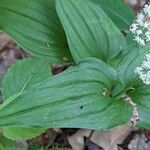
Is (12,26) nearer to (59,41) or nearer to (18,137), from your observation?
(59,41)

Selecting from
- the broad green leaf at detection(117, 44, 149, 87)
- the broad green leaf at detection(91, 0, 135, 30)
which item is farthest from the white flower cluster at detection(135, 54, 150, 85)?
the broad green leaf at detection(91, 0, 135, 30)

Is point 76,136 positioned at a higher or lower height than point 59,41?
lower

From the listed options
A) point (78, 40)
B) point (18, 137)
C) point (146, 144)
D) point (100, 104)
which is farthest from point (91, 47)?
point (146, 144)

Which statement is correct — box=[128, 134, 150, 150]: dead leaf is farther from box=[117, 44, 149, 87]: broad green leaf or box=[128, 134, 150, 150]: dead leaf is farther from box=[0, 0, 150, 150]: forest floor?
box=[117, 44, 149, 87]: broad green leaf

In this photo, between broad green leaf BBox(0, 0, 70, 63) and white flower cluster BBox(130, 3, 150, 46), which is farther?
broad green leaf BBox(0, 0, 70, 63)

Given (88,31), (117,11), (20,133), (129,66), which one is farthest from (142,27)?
(20,133)

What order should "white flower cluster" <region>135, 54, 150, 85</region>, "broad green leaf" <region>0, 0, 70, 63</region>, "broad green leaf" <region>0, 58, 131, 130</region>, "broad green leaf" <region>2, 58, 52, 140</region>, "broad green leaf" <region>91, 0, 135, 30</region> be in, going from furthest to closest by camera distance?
"broad green leaf" <region>91, 0, 135, 30</region>, "broad green leaf" <region>0, 0, 70, 63</region>, "broad green leaf" <region>2, 58, 52, 140</region>, "white flower cluster" <region>135, 54, 150, 85</region>, "broad green leaf" <region>0, 58, 131, 130</region>

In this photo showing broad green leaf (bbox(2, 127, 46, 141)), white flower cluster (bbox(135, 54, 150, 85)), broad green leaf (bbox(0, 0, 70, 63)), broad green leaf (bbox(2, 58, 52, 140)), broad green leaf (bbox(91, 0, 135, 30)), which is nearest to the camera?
white flower cluster (bbox(135, 54, 150, 85))

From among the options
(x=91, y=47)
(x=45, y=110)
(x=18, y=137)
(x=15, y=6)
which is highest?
(x=15, y=6)
